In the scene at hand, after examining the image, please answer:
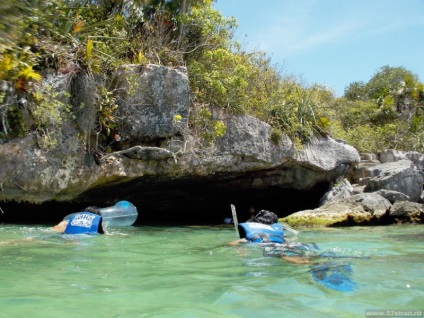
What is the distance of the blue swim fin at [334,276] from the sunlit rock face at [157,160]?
6.88 metres

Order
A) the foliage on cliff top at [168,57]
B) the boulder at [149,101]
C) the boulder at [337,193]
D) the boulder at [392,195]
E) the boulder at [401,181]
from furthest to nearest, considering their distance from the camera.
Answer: the boulder at [401,181] → the boulder at [337,193] → the boulder at [392,195] → the boulder at [149,101] → the foliage on cliff top at [168,57]

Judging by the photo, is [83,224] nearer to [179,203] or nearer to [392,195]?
[179,203]

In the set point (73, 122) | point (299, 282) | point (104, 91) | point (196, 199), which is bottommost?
point (299, 282)

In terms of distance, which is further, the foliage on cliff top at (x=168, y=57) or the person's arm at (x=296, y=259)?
the foliage on cliff top at (x=168, y=57)

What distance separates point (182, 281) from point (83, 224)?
4.28m

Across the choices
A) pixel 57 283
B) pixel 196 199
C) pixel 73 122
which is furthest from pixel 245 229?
pixel 196 199

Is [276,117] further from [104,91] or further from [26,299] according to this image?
[26,299]

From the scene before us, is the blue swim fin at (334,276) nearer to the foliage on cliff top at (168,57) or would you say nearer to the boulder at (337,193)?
the foliage on cliff top at (168,57)

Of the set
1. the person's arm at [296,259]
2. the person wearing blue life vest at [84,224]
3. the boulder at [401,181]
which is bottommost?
the person's arm at [296,259]

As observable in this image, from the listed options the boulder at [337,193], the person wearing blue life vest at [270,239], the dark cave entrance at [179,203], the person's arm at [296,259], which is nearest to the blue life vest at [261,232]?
the person wearing blue life vest at [270,239]

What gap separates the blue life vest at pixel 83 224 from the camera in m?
8.93

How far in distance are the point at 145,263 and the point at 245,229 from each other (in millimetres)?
1895

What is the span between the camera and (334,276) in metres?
5.27

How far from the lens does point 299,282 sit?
515 centimetres
